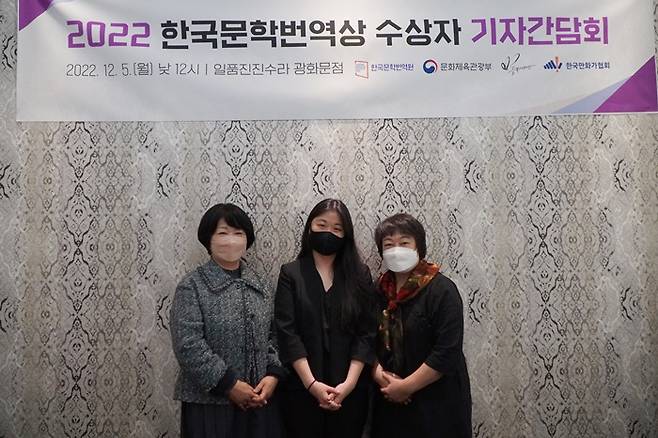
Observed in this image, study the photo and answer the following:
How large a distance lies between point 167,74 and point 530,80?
6.15 feet

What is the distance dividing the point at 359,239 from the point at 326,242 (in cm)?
40

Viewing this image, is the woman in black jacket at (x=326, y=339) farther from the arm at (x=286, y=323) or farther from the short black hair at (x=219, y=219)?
the short black hair at (x=219, y=219)

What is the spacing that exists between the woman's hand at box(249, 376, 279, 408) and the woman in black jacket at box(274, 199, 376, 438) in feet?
0.32

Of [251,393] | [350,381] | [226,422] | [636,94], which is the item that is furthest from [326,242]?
[636,94]

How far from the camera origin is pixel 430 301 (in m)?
2.52

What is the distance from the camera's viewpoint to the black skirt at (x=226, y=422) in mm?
2477

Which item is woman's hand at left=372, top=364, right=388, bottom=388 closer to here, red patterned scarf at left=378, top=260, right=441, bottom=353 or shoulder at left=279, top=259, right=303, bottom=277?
Answer: red patterned scarf at left=378, top=260, right=441, bottom=353

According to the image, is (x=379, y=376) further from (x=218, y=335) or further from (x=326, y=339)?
(x=218, y=335)

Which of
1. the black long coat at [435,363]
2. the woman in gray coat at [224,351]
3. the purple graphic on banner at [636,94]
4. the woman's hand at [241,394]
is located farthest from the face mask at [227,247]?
the purple graphic on banner at [636,94]

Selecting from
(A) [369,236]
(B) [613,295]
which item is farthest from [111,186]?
(B) [613,295]

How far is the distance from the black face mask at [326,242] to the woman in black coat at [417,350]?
0.22 metres

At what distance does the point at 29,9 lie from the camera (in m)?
2.95

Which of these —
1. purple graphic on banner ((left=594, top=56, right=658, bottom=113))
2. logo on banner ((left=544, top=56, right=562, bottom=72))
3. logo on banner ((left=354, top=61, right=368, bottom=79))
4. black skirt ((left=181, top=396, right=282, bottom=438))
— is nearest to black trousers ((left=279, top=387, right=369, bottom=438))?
black skirt ((left=181, top=396, right=282, bottom=438))

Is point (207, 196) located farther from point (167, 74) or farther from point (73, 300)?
point (73, 300)
